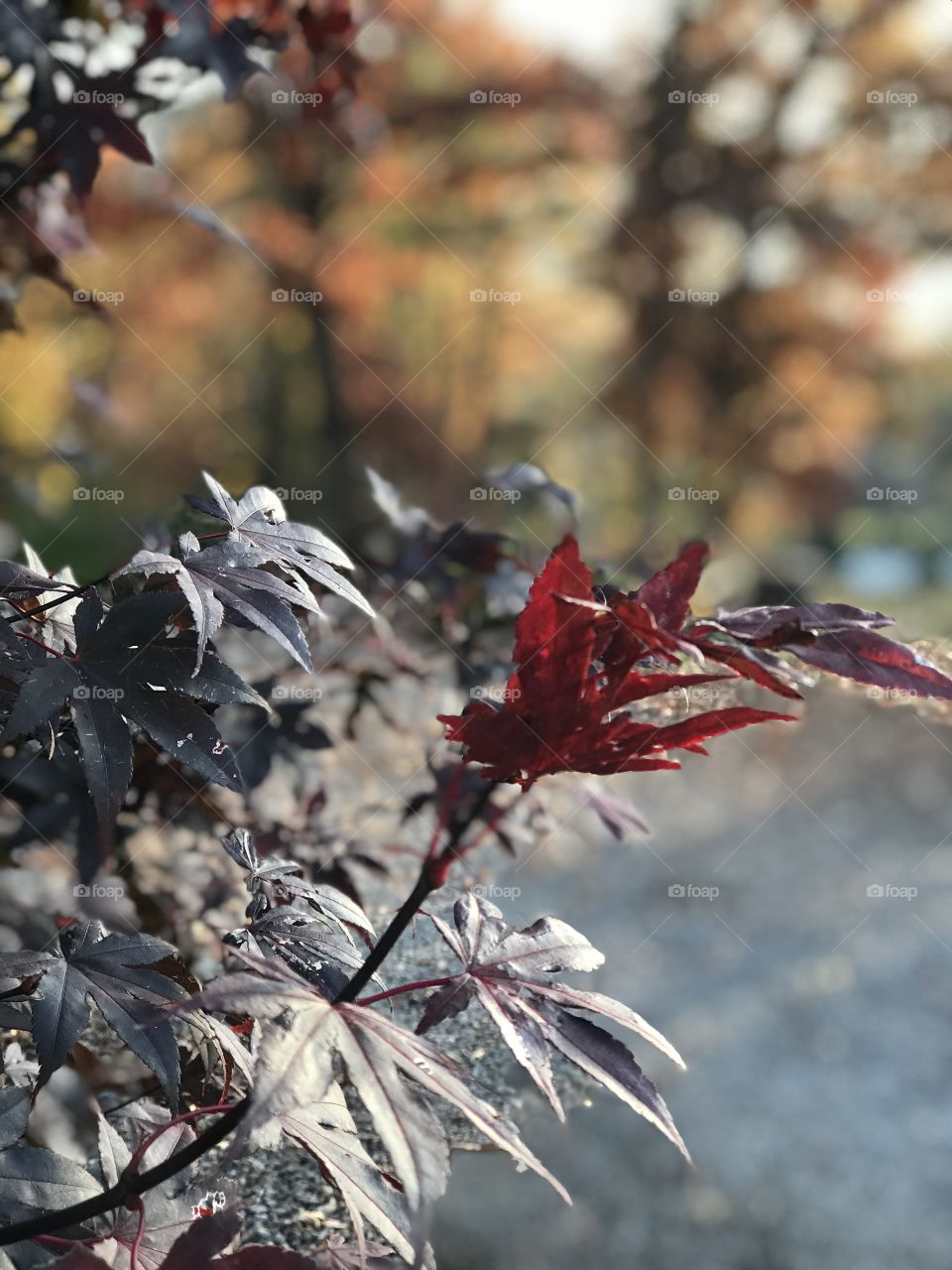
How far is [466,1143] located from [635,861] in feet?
4.71

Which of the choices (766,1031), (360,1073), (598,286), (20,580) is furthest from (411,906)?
(598,286)

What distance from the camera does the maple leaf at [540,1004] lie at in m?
0.55

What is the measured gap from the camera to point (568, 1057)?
55cm

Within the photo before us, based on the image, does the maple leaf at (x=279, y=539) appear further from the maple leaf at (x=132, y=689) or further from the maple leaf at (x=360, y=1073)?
the maple leaf at (x=360, y=1073)

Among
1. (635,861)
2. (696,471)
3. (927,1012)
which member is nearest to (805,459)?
(696,471)

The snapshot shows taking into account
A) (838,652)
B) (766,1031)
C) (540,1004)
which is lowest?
(766,1031)

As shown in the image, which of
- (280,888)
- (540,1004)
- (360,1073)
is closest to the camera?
(360,1073)

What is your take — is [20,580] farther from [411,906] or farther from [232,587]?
[411,906]

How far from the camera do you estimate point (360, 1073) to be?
0.48 m

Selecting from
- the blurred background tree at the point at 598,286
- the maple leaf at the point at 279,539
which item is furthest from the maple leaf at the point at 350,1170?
the blurred background tree at the point at 598,286

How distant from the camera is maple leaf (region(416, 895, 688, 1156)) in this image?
21.5 inches

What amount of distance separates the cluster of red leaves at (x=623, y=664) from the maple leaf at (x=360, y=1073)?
14 cm

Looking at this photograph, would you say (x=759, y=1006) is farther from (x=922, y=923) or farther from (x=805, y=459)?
(x=805, y=459)

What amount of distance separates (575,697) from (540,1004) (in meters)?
0.19
